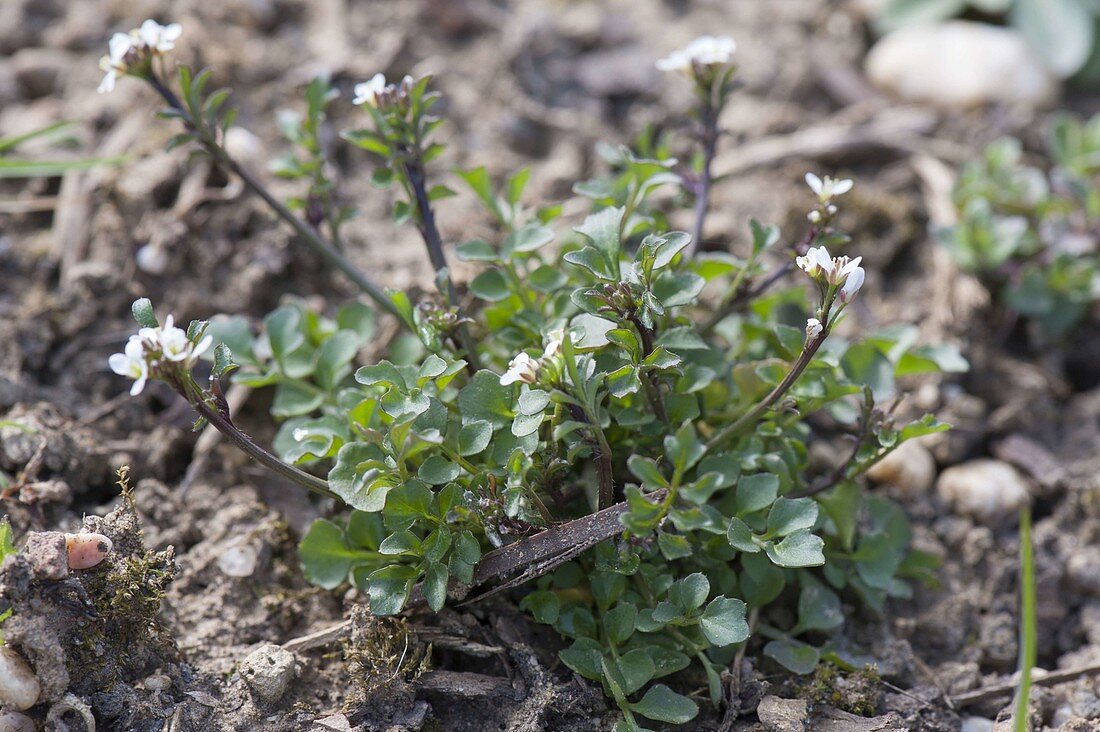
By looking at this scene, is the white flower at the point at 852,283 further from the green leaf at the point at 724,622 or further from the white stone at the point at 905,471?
the white stone at the point at 905,471

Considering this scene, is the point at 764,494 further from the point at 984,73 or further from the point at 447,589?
the point at 984,73

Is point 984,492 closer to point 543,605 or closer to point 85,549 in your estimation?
point 543,605

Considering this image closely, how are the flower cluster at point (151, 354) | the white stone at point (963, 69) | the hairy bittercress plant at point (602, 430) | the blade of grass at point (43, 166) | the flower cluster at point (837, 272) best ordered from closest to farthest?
the flower cluster at point (151, 354), the flower cluster at point (837, 272), the hairy bittercress plant at point (602, 430), the blade of grass at point (43, 166), the white stone at point (963, 69)

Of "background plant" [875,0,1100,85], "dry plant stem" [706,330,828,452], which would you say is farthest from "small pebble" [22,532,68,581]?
"background plant" [875,0,1100,85]

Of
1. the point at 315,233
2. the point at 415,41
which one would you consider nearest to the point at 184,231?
the point at 315,233

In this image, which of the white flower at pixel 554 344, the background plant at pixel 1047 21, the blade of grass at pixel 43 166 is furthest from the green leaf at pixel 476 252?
the background plant at pixel 1047 21

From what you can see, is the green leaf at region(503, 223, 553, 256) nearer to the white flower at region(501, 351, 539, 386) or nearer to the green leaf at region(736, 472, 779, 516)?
the white flower at region(501, 351, 539, 386)
